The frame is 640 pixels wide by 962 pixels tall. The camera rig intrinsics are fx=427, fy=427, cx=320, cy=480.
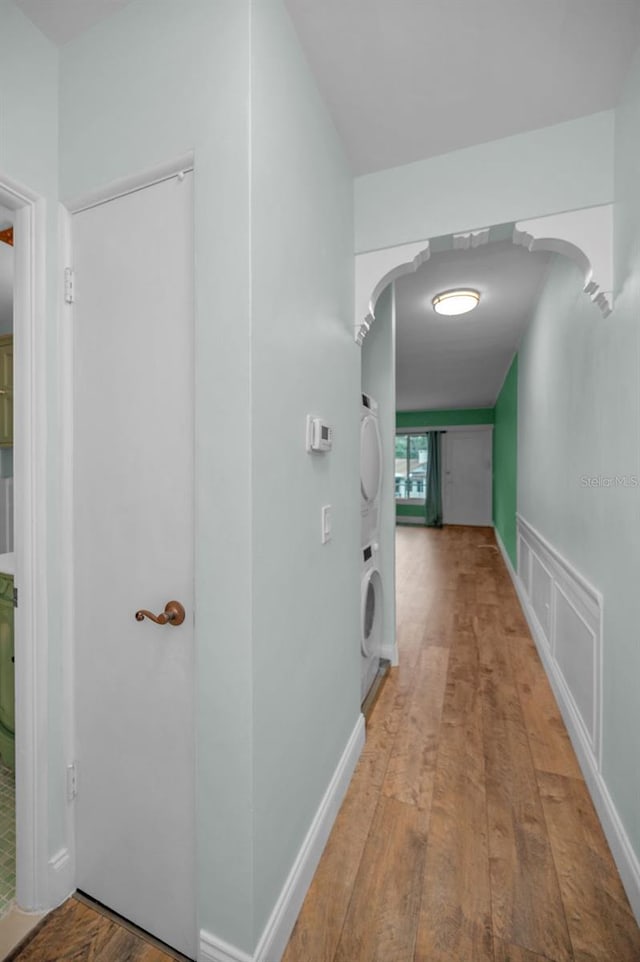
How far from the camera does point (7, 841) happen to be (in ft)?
4.91

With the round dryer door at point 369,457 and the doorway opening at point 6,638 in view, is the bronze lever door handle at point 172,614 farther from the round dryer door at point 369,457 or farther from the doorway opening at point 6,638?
the round dryer door at point 369,457

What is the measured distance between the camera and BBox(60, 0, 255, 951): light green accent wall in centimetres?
100

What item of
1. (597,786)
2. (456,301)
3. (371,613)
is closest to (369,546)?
(371,613)

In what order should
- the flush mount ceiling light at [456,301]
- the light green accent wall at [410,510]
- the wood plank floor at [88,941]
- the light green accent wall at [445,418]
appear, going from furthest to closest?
the light green accent wall at [410,510] → the light green accent wall at [445,418] → the flush mount ceiling light at [456,301] → the wood plank floor at [88,941]

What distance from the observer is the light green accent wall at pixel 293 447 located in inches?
41.1

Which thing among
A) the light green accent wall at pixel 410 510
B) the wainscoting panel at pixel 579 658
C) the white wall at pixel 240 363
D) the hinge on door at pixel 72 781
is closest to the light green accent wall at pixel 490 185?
the white wall at pixel 240 363

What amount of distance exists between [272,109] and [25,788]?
200 centimetres

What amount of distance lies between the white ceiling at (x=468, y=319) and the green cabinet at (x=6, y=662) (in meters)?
2.89

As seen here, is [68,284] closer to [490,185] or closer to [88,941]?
[490,185]

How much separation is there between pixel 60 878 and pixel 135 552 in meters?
1.01

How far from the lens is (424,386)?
6.83m

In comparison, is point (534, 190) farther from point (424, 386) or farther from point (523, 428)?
point (424, 386)

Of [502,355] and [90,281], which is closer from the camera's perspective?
[90,281]

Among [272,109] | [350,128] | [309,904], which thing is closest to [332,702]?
[309,904]
